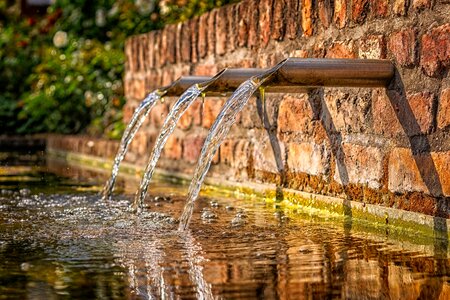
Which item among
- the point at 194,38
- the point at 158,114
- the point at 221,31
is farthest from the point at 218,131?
the point at 158,114

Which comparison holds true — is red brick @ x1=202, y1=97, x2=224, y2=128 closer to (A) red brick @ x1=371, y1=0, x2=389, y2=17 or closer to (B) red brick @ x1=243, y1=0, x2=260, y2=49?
Result: (B) red brick @ x1=243, y1=0, x2=260, y2=49

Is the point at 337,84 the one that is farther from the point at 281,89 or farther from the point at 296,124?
the point at 296,124

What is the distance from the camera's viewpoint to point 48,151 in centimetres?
1191

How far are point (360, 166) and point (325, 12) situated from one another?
2.77 feet

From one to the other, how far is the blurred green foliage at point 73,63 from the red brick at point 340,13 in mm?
4169

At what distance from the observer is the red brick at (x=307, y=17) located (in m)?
5.74

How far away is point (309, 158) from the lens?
5719 millimetres

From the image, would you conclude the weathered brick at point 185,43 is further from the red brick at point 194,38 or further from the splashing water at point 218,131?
the splashing water at point 218,131

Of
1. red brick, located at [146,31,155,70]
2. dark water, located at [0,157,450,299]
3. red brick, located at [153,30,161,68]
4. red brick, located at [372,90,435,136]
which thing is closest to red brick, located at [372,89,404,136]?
red brick, located at [372,90,435,136]

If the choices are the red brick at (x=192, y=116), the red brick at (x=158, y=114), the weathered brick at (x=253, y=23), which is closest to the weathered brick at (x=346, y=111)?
the weathered brick at (x=253, y=23)

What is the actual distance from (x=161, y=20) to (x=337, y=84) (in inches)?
258

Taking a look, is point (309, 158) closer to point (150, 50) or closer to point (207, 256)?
point (207, 256)

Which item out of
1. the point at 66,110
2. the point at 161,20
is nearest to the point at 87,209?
the point at 161,20

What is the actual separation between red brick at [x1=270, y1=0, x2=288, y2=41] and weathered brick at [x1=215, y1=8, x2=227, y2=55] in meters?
0.83
